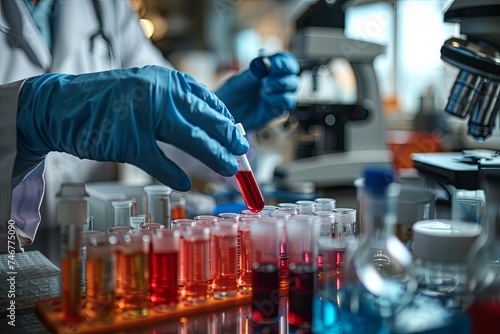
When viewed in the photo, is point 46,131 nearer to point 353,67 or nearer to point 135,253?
point 135,253

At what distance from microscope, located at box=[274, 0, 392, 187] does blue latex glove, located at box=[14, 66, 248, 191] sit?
1.28 m

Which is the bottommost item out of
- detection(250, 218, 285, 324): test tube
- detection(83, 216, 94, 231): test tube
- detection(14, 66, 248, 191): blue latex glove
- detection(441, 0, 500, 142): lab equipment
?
detection(250, 218, 285, 324): test tube

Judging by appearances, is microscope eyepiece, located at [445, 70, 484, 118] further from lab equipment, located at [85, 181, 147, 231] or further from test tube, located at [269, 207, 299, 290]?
lab equipment, located at [85, 181, 147, 231]

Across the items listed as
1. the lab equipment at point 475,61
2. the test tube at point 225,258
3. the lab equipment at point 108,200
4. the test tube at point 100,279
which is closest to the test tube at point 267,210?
the test tube at point 225,258

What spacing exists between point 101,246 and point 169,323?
17 cm

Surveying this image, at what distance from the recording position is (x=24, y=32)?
1812mm

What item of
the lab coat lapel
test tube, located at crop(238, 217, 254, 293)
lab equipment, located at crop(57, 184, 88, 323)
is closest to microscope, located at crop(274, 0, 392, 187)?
the lab coat lapel

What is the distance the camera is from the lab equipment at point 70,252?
33.5 inches

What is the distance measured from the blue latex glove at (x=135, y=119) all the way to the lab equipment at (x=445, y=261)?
1.27 ft

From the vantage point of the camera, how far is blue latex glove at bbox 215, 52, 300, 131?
6.01 feet

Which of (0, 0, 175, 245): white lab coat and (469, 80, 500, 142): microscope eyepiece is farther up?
(0, 0, 175, 245): white lab coat

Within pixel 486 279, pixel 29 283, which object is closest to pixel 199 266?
pixel 29 283

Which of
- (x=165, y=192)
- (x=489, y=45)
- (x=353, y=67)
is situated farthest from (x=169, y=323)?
(x=353, y=67)

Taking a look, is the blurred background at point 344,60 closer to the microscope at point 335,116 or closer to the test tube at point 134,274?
the microscope at point 335,116
